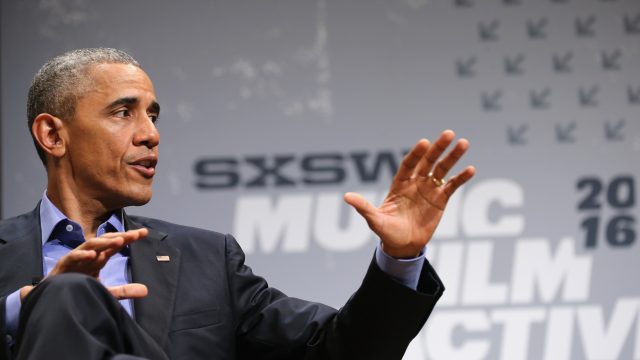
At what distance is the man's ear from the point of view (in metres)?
2.24

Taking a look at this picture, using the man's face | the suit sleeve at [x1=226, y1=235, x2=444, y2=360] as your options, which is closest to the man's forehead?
the man's face

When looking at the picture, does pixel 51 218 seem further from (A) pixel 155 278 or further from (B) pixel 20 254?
(A) pixel 155 278

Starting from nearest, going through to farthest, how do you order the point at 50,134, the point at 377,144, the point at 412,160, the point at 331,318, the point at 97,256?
the point at 97,256, the point at 412,160, the point at 331,318, the point at 50,134, the point at 377,144

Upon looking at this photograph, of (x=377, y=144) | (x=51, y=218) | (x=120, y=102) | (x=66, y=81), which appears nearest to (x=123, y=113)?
(x=120, y=102)

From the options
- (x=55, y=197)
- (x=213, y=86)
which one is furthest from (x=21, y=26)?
(x=55, y=197)

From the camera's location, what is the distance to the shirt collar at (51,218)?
2.24m

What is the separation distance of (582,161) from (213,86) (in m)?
1.61

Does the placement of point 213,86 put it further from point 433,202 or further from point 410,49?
point 433,202

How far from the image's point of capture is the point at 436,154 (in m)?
1.91

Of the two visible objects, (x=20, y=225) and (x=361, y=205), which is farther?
(x=20, y=225)

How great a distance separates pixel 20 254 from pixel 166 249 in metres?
0.33

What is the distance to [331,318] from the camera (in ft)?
7.05

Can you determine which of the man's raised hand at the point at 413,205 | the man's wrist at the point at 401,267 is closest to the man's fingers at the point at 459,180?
the man's raised hand at the point at 413,205

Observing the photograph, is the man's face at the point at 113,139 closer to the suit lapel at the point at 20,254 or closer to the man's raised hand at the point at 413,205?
the suit lapel at the point at 20,254
